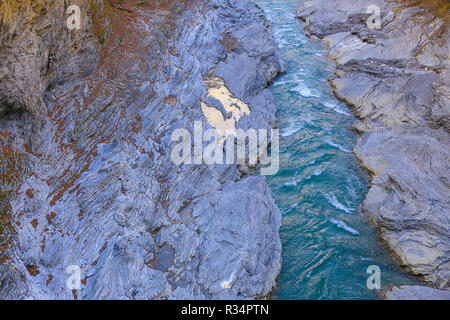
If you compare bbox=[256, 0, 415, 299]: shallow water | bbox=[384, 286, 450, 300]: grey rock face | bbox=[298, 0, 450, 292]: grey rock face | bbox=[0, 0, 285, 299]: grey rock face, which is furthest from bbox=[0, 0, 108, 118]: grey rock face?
bbox=[384, 286, 450, 300]: grey rock face

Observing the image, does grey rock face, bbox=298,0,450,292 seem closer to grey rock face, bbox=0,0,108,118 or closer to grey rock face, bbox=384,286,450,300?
grey rock face, bbox=384,286,450,300

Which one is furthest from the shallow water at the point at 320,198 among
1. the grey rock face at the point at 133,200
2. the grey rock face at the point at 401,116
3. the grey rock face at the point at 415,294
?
the grey rock face at the point at 133,200

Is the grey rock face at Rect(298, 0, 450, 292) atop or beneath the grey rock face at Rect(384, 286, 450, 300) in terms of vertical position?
atop

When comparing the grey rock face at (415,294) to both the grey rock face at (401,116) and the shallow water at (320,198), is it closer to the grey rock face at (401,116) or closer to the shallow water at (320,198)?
the shallow water at (320,198)

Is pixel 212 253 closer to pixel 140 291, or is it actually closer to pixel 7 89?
pixel 140 291

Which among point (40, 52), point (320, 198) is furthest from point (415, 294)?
point (40, 52)

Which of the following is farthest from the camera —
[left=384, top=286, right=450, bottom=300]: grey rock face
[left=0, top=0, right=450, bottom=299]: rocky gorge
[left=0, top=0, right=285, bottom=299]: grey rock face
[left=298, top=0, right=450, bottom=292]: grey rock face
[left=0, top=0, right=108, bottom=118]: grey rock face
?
[left=298, top=0, right=450, bottom=292]: grey rock face
